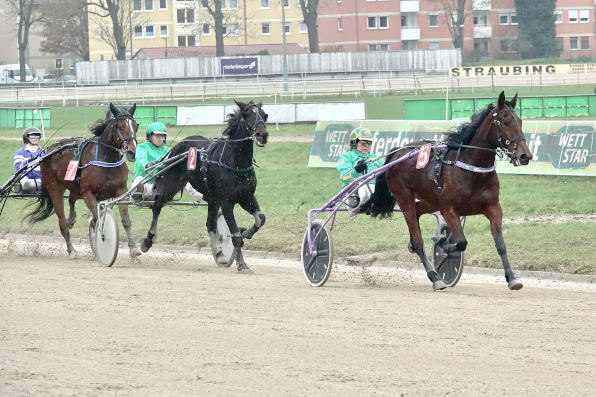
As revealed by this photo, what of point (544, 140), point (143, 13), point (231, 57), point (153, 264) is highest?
point (143, 13)

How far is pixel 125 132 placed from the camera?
10.5 m

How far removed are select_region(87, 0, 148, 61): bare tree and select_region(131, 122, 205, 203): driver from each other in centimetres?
4498

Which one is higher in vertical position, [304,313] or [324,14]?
[324,14]

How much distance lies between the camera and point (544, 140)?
15039 millimetres

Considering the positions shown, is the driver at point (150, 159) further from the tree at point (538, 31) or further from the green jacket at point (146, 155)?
the tree at point (538, 31)

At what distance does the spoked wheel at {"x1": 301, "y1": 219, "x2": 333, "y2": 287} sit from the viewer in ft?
28.2

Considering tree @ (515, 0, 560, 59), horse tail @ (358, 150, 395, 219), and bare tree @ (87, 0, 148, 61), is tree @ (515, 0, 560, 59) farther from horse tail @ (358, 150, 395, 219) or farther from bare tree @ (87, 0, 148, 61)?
horse tail @ (358, 150, 395, 219)

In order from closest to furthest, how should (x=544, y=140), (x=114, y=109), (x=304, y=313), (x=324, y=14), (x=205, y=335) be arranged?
(x=205, y=335) < (x=304, y=313) < (x=114, y=109) < (x=544, y=140) < (x=324, y=14)

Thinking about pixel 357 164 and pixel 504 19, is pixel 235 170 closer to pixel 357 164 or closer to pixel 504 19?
pixel 357 164

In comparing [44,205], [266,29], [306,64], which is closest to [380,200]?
[44,205]

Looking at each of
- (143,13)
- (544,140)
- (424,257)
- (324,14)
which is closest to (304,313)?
(424,257)

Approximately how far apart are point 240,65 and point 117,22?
876 cm

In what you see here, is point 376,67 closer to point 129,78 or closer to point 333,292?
point 129,78

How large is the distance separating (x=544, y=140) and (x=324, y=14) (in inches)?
2075
